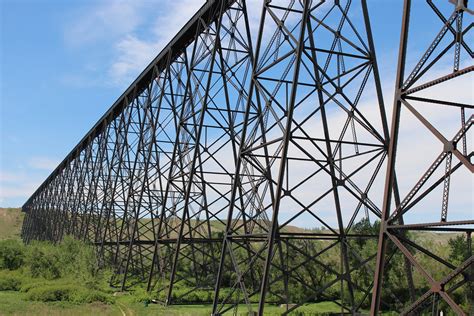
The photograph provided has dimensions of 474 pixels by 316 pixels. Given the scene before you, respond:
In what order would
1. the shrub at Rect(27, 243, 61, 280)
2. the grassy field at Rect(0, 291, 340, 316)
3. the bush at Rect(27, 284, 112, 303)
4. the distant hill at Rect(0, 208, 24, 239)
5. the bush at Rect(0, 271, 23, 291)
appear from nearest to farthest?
the grassy field at Rect(0, 291, 340, 316) < the bush at Rect(27, 284, 112, 303) < the bush at Rect(0, 271, 23, 291) < the shrub at Rect(27, 243, 61, 280) < the distant hill at Rect(0, 208, 24, 239)

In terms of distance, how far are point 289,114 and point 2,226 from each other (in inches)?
4209

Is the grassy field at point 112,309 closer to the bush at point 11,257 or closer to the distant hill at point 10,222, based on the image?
the bush at point 11,257

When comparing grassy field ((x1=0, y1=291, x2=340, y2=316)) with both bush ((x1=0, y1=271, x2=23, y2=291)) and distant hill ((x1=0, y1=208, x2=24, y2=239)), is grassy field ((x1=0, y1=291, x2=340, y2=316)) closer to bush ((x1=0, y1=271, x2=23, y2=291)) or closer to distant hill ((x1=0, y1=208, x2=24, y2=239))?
bush ((x1=0, y1=271, x2=23, y2=291))

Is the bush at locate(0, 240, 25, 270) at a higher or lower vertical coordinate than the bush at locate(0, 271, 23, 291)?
higher

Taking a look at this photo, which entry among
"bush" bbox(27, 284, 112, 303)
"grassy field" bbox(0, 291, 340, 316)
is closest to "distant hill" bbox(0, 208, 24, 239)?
"bush" bbox(27, 284, 112, 303)

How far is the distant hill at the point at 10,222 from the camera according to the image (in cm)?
10219

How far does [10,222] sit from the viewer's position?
363 ft

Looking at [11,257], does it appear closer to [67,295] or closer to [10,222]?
[67,295]

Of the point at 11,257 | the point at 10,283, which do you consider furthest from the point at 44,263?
the point at 11,257

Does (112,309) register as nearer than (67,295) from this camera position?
Yes

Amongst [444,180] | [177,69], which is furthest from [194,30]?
[444,180]

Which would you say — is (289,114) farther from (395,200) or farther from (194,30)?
(194,30)

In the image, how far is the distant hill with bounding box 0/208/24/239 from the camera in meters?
102

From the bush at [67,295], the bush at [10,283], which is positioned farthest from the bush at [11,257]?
the bush at [67,295]
